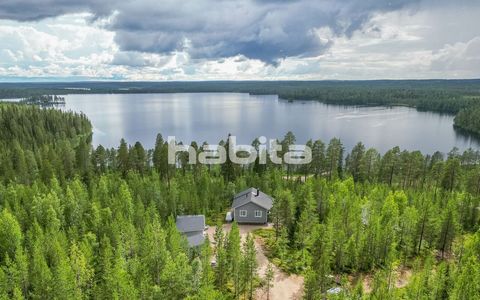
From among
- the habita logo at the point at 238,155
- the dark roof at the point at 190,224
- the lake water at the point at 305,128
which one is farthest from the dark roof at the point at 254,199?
the lake water at the point at 305,128

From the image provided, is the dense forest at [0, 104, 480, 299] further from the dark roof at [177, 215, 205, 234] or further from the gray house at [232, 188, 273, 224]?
the gray house at [232, 188, 273, 224]

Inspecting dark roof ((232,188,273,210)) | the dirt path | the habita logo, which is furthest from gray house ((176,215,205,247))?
the habita logo

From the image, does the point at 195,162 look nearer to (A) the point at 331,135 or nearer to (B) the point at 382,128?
(A) the point at 331,135

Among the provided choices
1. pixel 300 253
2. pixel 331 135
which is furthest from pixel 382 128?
pixel 300 253

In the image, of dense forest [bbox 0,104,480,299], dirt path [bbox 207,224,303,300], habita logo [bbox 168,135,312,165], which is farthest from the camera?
habita logo [bbox 168,135,312,165]

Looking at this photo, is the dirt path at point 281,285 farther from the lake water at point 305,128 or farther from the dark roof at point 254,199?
the lake water at point 305,128

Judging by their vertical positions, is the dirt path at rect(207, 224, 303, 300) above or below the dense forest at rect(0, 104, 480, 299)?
below

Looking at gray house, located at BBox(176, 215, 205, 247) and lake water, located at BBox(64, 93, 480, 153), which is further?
lake water, located at BBox(64, 93, 480, 153)

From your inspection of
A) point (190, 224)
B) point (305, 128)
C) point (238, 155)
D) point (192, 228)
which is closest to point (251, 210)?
point (190, 224)
